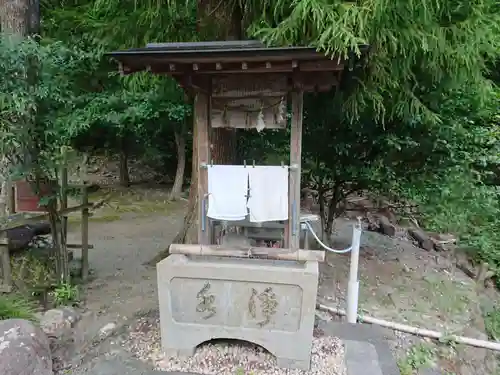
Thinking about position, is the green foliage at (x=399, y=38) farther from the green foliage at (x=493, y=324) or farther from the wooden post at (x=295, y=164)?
the green foliage at (x=493, y=324)

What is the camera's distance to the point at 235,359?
3582 mm

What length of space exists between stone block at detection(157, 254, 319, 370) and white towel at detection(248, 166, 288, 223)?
441 millimetres

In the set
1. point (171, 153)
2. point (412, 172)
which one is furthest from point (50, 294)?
point (171, 153)

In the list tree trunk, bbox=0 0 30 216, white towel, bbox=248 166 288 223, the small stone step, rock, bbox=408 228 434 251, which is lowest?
rock, bbox=408 228 434 251

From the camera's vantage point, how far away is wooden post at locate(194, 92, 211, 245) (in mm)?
4008

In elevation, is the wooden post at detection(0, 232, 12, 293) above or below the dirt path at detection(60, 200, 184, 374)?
above

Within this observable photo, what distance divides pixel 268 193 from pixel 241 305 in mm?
1003

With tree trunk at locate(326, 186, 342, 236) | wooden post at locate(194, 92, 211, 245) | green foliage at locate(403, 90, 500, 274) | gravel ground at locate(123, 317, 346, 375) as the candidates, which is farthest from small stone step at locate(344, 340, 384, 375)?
green foliage at locate(403, 90, 500, 274)

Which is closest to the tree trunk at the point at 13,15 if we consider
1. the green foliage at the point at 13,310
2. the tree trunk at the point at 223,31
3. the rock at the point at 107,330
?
the tree trunk at the point at 223,31

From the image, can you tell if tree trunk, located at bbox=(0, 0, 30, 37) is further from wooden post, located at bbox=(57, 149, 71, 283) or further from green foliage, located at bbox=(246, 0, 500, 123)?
green foliage, located at bbox=(246, 0, 500, 123)

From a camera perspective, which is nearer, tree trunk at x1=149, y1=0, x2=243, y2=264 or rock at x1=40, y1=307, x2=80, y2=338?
rock at x1=40, y1=307, x2=80, y2=338

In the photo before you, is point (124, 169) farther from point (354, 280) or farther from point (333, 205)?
point (354, 280)

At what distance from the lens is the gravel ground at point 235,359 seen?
3443 mm

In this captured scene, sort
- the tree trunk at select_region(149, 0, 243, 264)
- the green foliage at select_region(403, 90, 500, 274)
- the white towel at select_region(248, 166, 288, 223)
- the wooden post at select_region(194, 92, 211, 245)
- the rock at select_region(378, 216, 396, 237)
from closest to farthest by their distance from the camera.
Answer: the white towel at select_region(248, 166, 288, 223)
the wooden post at select_region(194, 92, 211, 245)
the tree trunk at select_region(149, 0, 243, 264)
the green foliage at select_region(403, 90, 500, 274)
the rock at select_region(378, 216, 396, 237)
